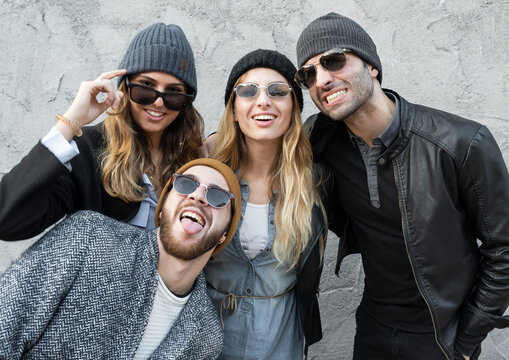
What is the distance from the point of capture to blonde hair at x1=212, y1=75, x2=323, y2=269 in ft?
7.66

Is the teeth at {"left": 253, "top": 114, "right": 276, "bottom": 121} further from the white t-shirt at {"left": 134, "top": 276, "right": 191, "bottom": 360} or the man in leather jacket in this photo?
the white t-shirt at {"left": 134, "top": 276, "right": 191, "bottom": 360}

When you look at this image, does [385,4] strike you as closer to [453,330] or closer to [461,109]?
[461,109]

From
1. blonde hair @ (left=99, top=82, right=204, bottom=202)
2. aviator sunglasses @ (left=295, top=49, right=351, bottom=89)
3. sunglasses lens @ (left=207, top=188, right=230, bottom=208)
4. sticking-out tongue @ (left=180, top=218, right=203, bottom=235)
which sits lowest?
sticking-out tongue @ (left=180, top=218, right=203, bottom=235)

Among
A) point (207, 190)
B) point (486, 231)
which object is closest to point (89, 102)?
point (207, 190)

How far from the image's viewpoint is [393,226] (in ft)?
7.34

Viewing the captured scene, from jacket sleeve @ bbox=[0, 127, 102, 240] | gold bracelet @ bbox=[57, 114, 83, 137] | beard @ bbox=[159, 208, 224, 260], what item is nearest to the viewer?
jacket sleeve @ bbox=[0, 127, 102, 240]

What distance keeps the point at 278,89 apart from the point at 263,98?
13 centimetres

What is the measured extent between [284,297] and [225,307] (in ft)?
1.17

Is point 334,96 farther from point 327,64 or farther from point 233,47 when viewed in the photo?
point 233,47

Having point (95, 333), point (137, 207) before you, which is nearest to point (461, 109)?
point (137, 207)

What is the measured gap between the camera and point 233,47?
3158 millimetres

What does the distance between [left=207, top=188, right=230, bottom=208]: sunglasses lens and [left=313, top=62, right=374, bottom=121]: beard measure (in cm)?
76

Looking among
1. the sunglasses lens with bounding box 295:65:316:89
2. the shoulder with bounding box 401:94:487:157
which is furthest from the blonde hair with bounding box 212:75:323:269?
the shoulder with bounding box 401:94:487:157

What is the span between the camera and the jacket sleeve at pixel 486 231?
1.99m
